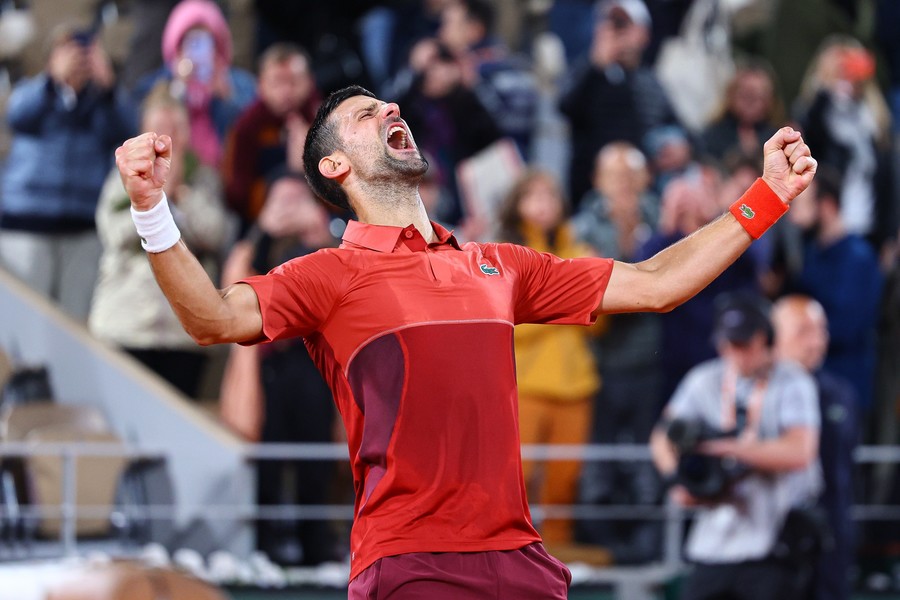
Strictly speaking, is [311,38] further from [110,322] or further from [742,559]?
[742,559]

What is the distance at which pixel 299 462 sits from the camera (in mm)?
7984

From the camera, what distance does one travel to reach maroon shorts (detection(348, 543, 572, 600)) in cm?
374

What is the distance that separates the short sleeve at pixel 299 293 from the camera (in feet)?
12.2

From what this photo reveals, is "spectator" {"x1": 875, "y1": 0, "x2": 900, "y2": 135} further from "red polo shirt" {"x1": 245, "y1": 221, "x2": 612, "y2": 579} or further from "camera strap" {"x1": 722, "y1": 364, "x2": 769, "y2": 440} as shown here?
"red polo shirt" {"x1": 245, "y1": 221, "x2": 612, "y2": 579}

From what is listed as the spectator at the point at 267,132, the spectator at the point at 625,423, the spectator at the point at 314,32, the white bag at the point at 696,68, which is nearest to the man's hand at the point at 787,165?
the spectator at the point at 625,423

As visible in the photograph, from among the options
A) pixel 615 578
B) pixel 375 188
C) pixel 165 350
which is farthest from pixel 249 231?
pixel 375 188

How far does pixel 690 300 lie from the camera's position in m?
8.46

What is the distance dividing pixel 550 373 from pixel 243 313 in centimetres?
459

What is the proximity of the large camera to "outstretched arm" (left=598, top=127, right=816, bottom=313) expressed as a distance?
3.07 meters

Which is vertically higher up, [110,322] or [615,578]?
[110,322]

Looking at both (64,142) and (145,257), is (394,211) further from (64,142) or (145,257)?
(64,142)

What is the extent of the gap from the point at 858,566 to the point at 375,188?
539 centimetres

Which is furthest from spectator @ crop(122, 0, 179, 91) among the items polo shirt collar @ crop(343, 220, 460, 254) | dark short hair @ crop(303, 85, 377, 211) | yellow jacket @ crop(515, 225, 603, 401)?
polo shirt collar @ crop(343, 220, 460, 254)

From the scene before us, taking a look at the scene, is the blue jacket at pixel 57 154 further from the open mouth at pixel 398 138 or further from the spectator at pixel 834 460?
the open mouth at pixel 398 138
